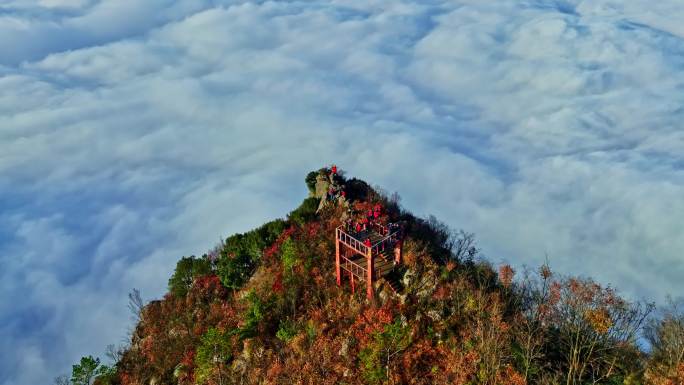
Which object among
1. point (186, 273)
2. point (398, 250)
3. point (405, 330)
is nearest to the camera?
point (405, 330)

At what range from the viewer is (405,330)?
94.4 feet

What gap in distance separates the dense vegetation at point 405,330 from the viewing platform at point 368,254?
99 cm

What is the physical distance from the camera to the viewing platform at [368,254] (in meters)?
31.6

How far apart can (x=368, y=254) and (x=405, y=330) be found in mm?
5620

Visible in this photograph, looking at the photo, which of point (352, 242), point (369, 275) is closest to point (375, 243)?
point (352, 242)

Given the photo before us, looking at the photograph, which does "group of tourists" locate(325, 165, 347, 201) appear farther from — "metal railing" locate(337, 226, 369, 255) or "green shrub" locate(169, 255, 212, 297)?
"green shrub" locate(169, 255, 212, 297)

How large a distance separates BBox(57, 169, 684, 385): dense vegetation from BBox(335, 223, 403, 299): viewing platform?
0.99 metres

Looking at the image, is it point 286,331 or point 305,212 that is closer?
point 286,331

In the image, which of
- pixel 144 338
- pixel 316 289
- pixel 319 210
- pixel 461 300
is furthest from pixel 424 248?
pixel 144 338

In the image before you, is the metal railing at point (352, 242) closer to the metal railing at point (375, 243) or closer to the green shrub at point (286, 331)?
the metal railing at point (375, 243)

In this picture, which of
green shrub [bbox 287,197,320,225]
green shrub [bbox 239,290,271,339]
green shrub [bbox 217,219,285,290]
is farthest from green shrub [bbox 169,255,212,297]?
green shrub [bbox 239,290,271,339]

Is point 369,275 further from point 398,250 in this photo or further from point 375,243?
point 398,250

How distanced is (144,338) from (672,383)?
40.7 m

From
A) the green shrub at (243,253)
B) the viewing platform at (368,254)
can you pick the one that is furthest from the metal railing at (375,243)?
the green shrub at (243,253)
